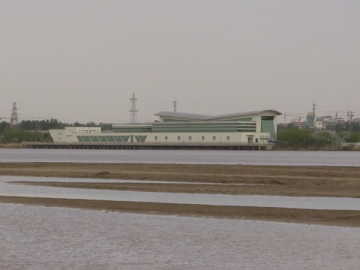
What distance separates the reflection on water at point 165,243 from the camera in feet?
67.1

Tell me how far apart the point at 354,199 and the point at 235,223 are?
37.3ft

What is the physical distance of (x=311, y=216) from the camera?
2881 cm

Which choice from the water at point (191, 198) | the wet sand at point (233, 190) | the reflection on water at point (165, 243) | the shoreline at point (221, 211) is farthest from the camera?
the water at point (191, 198)

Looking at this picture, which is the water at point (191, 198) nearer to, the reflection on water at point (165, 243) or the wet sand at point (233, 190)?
the wet sand at point (233, 190)

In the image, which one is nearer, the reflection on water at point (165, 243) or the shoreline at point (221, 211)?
the reflection on water at point (165, 243)

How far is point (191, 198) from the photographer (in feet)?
121

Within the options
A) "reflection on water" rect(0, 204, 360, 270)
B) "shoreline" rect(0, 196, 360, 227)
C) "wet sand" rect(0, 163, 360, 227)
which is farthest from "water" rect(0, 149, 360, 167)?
"reflection on water" rect(0, 204, 360, 270)

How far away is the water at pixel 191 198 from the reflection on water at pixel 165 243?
5.64 meters

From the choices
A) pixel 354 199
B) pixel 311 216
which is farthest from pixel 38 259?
pixel 354 199

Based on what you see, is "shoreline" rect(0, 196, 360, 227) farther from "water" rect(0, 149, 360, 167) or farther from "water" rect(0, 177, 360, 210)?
"water" rect(0, 149, 360, 167)

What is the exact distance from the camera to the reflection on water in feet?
67.1

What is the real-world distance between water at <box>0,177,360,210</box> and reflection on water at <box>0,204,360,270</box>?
5645 mm

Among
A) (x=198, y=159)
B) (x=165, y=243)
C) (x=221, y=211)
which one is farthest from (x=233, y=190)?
(x=198, y=159)

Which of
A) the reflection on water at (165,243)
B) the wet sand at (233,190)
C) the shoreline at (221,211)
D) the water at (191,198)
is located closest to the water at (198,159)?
the wet sand at (233,190)
